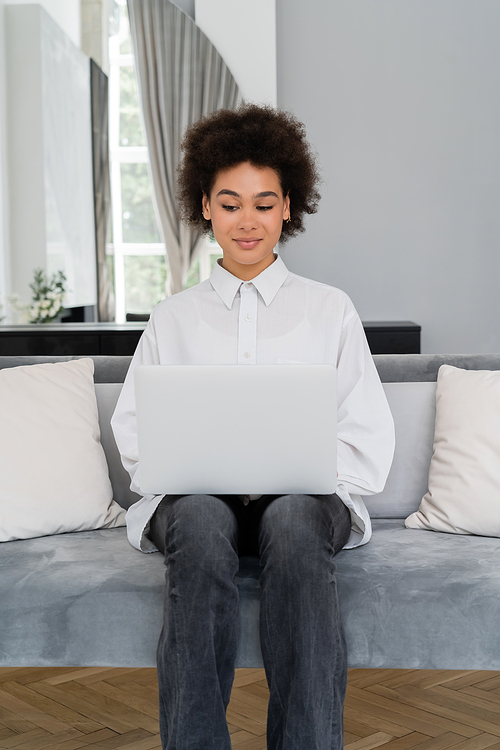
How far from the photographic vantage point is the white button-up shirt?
1.53m

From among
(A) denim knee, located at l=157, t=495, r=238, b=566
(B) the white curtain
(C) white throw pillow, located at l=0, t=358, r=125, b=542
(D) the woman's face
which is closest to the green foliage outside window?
(B) the white curtain

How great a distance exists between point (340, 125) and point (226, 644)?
3.25m

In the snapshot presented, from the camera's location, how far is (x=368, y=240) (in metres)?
3.93

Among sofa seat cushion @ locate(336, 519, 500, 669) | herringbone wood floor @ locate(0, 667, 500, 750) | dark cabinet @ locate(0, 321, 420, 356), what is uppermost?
dark cabinet @ locate(0, 321, 420, 356)

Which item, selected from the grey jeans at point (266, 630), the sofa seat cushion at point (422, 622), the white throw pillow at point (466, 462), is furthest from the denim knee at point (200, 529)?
the white throw pillow at point (466, 462)

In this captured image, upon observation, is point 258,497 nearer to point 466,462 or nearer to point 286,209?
point 466,462

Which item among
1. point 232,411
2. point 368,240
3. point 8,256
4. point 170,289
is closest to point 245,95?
point 368,240

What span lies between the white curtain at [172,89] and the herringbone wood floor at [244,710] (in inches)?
116

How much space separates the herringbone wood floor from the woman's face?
1.12 metres

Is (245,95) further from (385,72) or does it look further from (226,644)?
(226,644)

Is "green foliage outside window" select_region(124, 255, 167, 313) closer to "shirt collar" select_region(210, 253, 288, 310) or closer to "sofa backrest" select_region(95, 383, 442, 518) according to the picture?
"sofa backrest" select_region(95, 383, 442, 518)

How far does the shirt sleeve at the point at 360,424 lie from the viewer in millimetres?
1507

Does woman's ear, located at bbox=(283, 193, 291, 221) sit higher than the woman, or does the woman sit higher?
woman's ear, located at bbox=(283, 193, 291, 221)

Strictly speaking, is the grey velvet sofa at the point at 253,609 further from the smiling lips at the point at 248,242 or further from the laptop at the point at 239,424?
the smiling lips at the point at 248,242
